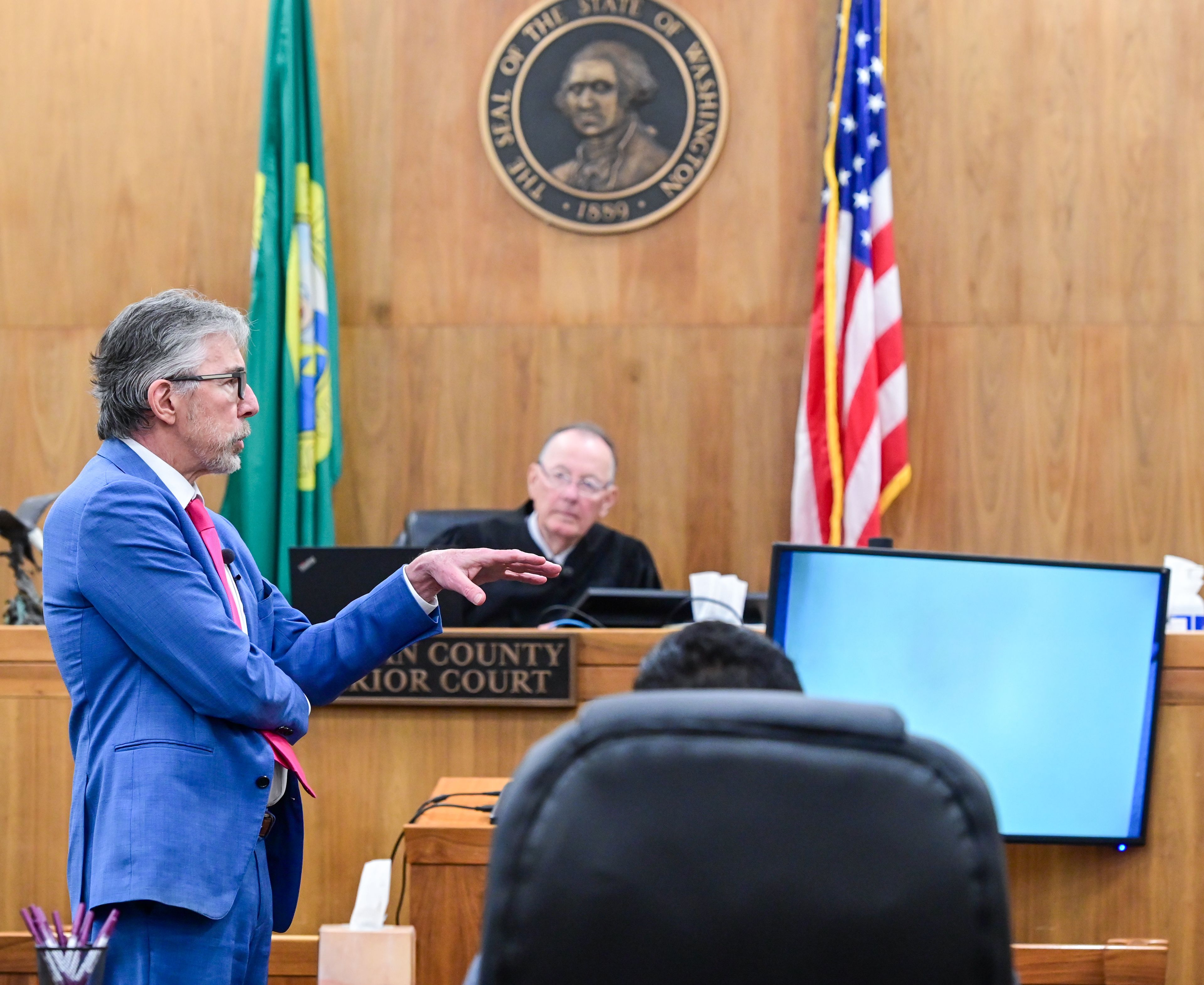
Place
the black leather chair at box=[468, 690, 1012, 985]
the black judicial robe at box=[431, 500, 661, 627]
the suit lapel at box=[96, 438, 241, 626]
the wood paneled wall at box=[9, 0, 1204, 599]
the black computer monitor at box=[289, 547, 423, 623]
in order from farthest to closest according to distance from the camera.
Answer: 1. the wood paneled wall at box=[9, 0, 1204, 599]
2. the black judicial robe at box=[431, 500, 661, 627]
3. the black computer monitor at box=[289, 547, 423, 623]
4. the suit lapel at box=[96, 438, 241, 626]
5. the black leather chair at box=[468, 690, 1012, 985]

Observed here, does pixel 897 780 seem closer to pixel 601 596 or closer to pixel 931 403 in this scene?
pixel 601 596

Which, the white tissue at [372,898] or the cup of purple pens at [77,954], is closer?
the cup of purple pens at [77,954]

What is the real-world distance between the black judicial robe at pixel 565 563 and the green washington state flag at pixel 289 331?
73cm

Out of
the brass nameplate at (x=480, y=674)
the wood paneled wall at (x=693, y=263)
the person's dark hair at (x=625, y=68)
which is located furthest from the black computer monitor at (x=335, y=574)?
the person's dark hair at (x=625, y=68)

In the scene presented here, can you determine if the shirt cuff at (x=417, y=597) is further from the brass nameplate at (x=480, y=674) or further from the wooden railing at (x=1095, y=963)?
the wooden railing at (x=1095, y=963)

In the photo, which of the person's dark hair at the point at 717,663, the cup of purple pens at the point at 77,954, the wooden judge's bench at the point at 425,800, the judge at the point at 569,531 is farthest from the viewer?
the judge at the point at 569,531

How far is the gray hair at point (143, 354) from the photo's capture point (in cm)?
179

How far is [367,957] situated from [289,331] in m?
2.62

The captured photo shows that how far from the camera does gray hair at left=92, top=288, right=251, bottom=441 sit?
1.79 meters

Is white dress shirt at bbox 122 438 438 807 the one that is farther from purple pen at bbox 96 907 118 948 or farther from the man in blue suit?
purple pen at bbox 96 907 118 948

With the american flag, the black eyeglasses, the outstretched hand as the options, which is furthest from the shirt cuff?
the american flag

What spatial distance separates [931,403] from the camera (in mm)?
4688

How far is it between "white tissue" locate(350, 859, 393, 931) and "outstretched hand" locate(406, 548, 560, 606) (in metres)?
0.78

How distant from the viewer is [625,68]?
183 inches
